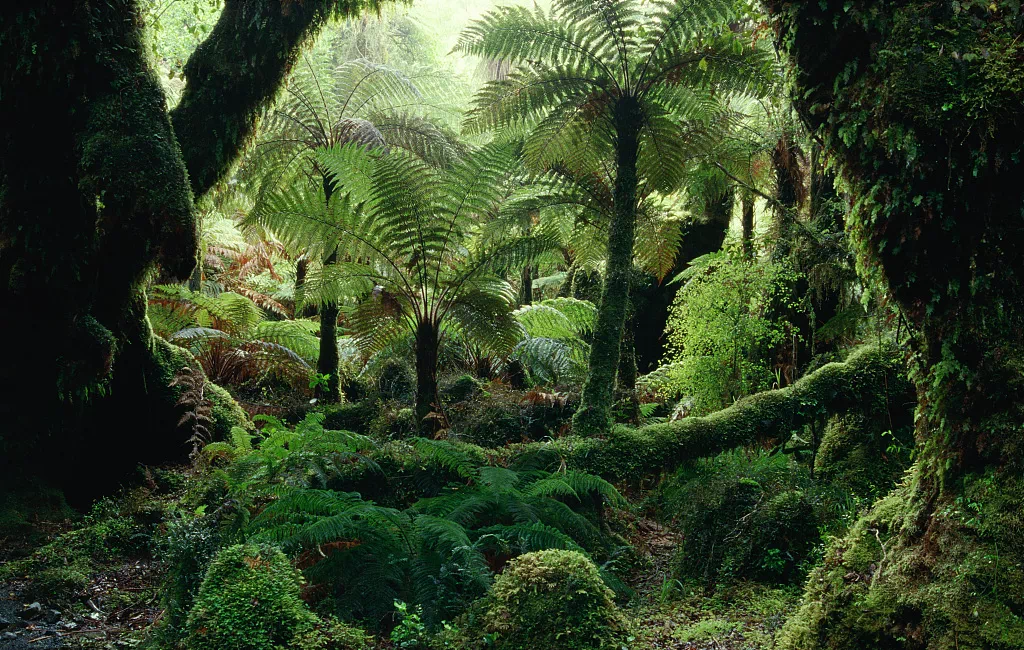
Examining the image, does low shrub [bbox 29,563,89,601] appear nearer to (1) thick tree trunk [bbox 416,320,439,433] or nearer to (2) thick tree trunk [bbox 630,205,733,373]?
(1) thick tree trunk [bbox 416,320,439,433]

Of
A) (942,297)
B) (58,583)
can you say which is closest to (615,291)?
(942,297)

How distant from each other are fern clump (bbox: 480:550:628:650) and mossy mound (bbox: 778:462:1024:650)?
0.74 m

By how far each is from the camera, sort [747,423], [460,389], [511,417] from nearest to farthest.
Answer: [747,423]
[511,417]
[460,389]

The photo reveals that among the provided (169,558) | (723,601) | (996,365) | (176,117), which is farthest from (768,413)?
(176,117)

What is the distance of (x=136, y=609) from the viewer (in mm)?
3215

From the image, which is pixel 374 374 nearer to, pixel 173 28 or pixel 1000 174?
pixel 1000 174

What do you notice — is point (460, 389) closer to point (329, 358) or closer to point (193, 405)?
point (329, 358)

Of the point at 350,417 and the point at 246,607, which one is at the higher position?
the point at 350,417

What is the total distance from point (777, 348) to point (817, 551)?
305cm

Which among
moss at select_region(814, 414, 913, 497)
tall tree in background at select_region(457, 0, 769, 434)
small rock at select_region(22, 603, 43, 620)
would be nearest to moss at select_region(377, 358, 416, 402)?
tall tree in background at select_region(457, 0, 769, 434)

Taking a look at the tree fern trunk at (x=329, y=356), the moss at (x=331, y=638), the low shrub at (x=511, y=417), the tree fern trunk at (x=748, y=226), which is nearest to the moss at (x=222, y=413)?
the tree fern trunk at (x=329, y=356)

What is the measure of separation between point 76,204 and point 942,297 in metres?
4.62

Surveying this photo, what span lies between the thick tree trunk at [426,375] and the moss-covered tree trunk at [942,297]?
3326mm

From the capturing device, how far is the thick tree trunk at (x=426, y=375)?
548 cm
